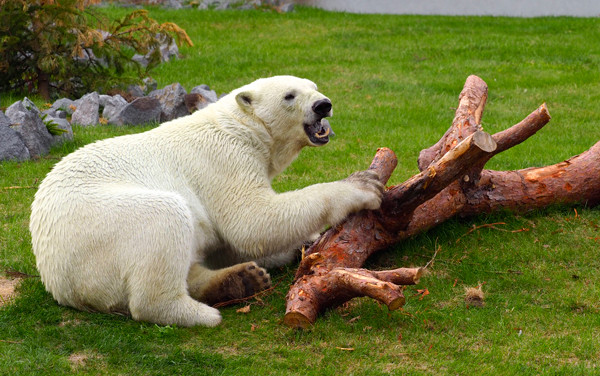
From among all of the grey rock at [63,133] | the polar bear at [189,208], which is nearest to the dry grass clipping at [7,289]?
the polar bear at [189,208]

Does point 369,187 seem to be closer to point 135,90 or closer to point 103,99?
point 103,99

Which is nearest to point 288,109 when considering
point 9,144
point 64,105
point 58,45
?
point 9,144

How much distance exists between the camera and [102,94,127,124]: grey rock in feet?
32.9

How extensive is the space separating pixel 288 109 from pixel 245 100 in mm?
358

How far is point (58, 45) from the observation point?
11.2m

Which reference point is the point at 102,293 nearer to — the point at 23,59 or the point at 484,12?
the point at 23,59

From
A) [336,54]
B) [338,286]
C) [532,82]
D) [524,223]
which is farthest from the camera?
[336,54]

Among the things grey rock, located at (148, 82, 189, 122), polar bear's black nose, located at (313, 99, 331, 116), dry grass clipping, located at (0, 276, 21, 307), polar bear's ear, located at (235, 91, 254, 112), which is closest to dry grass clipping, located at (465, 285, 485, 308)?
polar bear's black nose, located at (313, 99, 331, 116)

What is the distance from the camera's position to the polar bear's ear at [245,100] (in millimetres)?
5316

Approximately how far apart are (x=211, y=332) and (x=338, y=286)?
887 mm

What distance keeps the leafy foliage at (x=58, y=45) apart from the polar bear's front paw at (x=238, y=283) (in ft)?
23.0

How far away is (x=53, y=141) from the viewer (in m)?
8.77

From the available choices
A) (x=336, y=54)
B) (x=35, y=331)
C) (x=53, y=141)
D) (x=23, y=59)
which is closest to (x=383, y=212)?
(x=35, y=331)

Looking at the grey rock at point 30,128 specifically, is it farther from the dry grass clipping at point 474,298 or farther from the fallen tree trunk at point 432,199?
the dry grass clipping at point 474,298
